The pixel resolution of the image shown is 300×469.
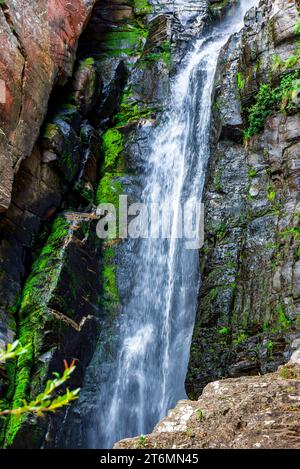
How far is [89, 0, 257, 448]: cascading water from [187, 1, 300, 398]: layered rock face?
44.4 inches

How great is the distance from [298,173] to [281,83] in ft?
9.14

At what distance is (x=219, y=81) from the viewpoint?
14.0m

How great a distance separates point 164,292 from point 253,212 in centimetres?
340

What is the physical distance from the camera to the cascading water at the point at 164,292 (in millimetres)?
11180

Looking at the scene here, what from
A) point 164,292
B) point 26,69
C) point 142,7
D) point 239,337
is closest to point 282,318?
point 239,337

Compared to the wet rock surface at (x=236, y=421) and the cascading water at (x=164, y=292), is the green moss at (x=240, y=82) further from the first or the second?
the wet rock surface at (x=236, y=421)

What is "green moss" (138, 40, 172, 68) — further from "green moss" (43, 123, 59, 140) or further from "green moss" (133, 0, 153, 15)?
"green moss" (43, 123, 59, 140)

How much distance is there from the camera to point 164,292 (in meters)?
12.8

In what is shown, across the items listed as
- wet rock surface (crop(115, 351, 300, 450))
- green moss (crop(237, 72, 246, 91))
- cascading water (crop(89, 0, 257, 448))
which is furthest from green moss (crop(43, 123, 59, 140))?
wet rock surface (crop(115, 351, 300, 450))

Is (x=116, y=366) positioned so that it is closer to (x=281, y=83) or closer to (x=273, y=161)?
(x=273, y=161)

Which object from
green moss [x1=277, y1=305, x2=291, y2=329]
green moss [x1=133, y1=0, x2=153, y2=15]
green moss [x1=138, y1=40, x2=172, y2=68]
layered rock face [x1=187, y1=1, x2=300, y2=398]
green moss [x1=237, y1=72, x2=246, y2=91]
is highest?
green moss [x1=133, y1=0, x2=153, y2=15]

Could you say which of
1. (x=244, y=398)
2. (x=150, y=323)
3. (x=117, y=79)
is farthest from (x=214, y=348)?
(x=117, y=79)

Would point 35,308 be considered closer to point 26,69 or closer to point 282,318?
point 282,318

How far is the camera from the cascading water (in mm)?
11180
